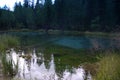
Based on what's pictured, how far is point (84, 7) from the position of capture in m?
50.7

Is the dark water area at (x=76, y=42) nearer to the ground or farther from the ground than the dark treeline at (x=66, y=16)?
nearer to the ground

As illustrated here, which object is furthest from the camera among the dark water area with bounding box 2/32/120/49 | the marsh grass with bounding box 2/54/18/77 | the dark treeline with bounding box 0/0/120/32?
the dark treeline with bounding box 0/0/120/32

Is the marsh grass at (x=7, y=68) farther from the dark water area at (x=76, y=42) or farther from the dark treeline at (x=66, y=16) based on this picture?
the dark treeline at (x=66, y=16)

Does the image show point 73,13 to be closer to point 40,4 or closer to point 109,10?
point 109,10

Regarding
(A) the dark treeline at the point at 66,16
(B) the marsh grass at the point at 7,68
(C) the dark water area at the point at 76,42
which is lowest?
(C) the dark water area at the point at 76,42

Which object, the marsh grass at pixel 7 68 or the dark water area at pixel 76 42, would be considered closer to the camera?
the marsh grass at pixel 7 68

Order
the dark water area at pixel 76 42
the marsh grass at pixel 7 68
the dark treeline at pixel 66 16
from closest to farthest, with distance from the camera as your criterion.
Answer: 1. the marsh grass at pixel 7 68
2. the dark water area at pixel 76 42
3. the dark treeline at pixel 66 16

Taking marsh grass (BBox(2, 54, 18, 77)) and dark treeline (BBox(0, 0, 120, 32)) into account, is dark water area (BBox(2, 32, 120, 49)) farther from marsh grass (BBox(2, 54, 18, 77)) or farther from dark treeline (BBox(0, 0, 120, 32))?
dark treeline (BBox(0, 0, 120, 32))

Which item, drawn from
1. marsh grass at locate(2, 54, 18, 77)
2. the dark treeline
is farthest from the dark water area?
the dark treeline

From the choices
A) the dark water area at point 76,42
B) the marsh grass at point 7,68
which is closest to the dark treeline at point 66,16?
the dark water area at point 76,42

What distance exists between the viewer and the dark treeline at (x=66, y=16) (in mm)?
44906

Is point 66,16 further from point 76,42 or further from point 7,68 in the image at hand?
point 7,68

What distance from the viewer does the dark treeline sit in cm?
4491

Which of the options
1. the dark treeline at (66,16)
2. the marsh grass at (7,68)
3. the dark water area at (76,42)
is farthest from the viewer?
the dark treeline at (66,16)
